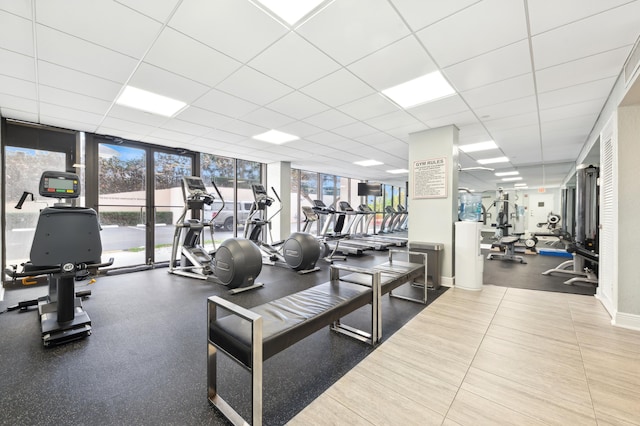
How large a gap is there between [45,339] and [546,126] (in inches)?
281

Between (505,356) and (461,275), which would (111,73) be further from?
(461,275)

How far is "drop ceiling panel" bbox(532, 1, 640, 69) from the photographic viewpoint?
1.95m

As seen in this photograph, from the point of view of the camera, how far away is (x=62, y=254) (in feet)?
8.38

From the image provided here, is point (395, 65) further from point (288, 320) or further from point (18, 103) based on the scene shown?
point (18, 103)

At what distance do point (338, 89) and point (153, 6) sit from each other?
1.89 m

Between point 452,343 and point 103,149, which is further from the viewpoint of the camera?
point 103,149

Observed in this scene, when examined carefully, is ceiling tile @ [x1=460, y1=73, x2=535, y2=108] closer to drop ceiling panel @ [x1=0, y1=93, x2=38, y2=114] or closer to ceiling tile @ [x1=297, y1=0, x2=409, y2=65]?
ceiling tile @ [x1=297, y1=0, x2=409, y2=65]

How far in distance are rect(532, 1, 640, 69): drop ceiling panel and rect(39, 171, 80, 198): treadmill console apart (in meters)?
4.77

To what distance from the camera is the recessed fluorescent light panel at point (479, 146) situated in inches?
217

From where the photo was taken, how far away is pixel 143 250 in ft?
18.8

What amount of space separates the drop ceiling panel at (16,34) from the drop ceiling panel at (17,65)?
113 millimetres

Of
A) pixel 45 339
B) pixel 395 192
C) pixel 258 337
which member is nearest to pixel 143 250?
pixel 45 339

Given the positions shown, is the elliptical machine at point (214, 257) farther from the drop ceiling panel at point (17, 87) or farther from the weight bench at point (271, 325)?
the drop ceiling panel at point (17, 87)

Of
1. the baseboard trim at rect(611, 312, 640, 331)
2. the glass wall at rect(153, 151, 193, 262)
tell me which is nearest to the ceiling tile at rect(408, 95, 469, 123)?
the baseboard trim at rect(611, 312, 640, 331)
